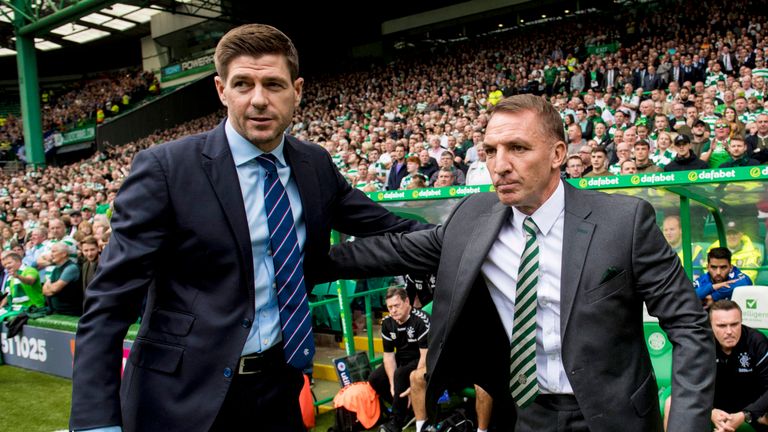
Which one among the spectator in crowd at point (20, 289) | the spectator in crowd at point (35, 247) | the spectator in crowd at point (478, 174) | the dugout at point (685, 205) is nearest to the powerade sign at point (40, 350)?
the spectator in crowd at point (20, 289)

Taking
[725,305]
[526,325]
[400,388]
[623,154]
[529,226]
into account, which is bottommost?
[400,388]

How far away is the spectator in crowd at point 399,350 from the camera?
18.5ft

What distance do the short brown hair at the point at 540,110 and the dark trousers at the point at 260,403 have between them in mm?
1034

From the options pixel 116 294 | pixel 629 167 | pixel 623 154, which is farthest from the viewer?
pixel 623 154

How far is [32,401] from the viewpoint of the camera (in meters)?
6.90

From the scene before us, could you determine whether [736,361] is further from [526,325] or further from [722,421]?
[526,325]

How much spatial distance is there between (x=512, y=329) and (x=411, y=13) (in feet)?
87.9

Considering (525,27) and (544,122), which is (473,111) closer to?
(525,27)

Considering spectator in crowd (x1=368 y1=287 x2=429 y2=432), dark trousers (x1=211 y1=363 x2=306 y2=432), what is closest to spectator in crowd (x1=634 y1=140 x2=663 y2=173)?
spectator in crowd (x1=368 y1=287 x2=429 y2=432)

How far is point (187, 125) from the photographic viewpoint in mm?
27141

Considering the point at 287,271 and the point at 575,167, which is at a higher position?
the point at 575,167

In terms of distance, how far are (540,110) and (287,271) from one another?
2.97ft

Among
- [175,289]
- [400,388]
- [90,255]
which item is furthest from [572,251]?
[90,255]

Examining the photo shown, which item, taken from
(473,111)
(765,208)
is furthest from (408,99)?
(765,208)
